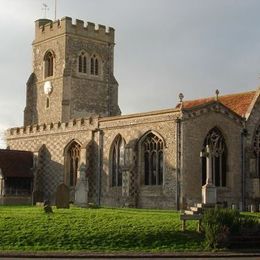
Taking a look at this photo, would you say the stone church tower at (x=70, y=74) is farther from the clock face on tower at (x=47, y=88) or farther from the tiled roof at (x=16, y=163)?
the tiled roof at (x=16, y=163)

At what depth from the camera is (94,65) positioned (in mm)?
56719

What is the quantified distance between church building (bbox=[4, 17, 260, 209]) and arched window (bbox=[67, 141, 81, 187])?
0.24 ft

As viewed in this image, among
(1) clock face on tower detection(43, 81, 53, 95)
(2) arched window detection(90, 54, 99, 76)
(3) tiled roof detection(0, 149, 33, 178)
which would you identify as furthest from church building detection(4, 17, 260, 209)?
(2) arched window detection(90, 54, 99, 76)

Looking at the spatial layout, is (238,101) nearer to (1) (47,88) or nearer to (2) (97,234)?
(1) (47,88)

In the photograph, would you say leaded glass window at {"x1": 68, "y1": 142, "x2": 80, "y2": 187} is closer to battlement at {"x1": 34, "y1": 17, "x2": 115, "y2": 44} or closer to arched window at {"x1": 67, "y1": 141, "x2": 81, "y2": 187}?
arched window at {"x1": 67, "y1": 141, "x2": 81, "y2": 187}

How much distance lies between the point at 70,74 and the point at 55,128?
9.20 m

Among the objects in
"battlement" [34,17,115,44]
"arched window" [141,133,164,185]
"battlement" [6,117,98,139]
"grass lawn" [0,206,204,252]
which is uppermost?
"battlement" [34,17,115,44]

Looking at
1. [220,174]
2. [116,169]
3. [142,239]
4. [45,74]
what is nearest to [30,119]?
[45,74]

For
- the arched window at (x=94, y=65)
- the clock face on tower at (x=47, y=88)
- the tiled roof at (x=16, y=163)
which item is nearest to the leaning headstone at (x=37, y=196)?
the tiled roof at (x=16, y=163)

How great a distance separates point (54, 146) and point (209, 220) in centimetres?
2493

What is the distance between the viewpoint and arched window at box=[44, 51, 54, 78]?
56.8m

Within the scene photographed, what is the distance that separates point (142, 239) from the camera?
22.9 metres

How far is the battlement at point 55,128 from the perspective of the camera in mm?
43575

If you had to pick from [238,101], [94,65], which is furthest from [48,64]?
[238,101]
